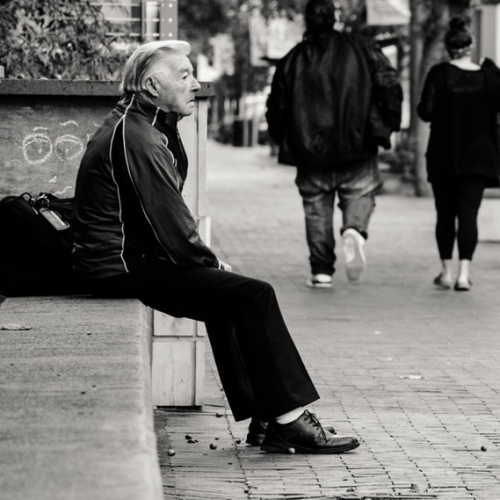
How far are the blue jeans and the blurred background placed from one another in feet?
4.51

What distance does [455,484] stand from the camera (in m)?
5.16

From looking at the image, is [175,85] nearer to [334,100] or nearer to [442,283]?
[334,100]

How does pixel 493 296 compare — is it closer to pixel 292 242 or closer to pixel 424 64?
pixel 292 242

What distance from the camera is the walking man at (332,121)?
1077cm

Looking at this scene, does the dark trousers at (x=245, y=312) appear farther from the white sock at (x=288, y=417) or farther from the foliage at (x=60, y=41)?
the foliage at (x=60, y=41)

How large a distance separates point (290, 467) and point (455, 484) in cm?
63

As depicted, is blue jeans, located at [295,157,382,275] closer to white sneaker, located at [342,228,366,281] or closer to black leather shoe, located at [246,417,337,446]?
white sneaker, located at [342,228,366,281]

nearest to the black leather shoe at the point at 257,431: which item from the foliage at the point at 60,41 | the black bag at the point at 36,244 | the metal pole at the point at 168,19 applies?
the black bag at the point at 36,244

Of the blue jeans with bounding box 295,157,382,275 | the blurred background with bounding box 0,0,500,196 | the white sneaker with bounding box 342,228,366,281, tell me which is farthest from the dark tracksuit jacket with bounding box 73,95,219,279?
the blue jeans with bounding box 295,157,382,275

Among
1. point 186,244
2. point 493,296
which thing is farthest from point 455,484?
point 493,296

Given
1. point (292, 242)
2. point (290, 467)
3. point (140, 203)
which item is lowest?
point (292, 242)

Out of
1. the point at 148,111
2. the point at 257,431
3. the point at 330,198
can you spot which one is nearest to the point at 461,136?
the point at 330,198

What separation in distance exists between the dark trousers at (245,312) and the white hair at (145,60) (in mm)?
688

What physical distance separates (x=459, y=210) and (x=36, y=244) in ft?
18.8
